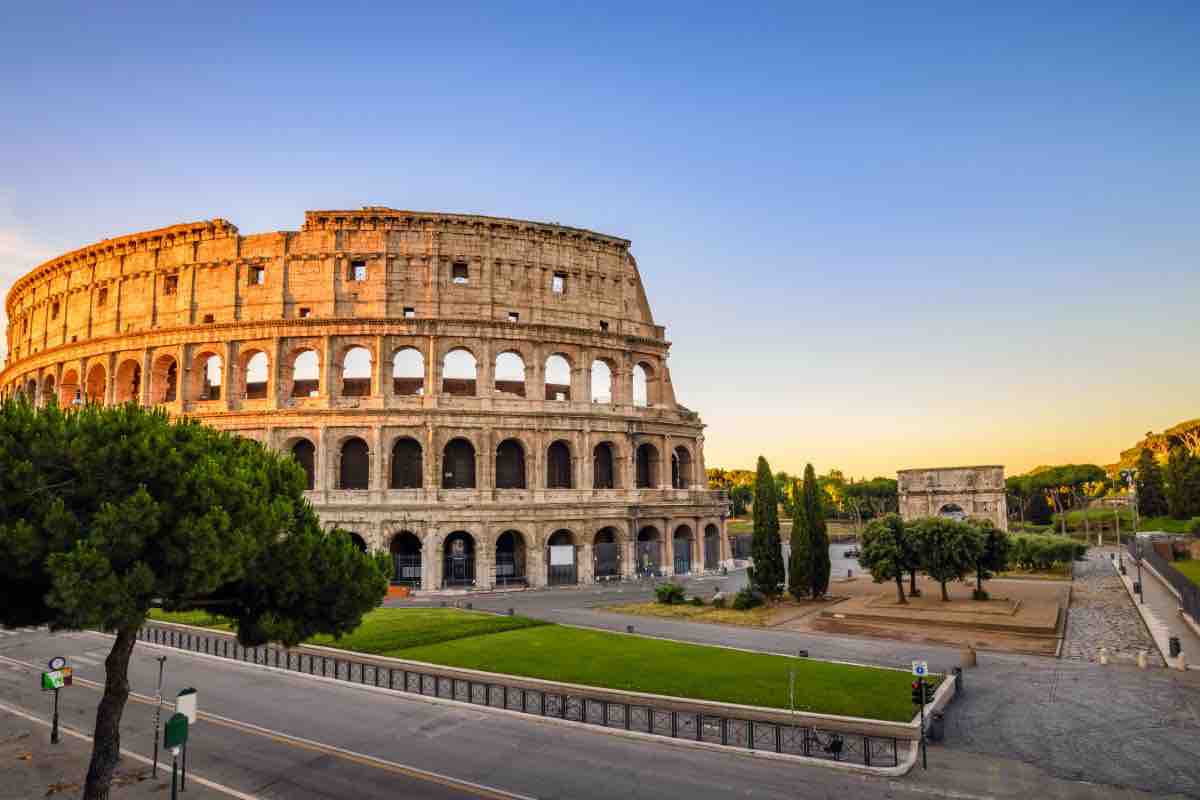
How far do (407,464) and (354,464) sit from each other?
3.64m

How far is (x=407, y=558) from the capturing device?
45.3 meters

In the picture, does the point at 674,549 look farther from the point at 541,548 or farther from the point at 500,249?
Result: the point at 500,249

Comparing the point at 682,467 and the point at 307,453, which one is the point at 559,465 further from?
the point at 307,453

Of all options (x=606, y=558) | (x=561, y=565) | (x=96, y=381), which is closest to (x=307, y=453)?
(x=561, y=565)

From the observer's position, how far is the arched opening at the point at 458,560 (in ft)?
150

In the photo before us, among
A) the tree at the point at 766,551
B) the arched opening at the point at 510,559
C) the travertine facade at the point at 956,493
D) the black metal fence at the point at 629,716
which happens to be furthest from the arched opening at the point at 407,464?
the travertine facade at the point at 956,493

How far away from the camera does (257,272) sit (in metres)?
48.5

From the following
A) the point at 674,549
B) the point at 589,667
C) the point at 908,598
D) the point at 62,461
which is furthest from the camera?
the point at 674,549

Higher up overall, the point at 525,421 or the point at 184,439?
the point at 525,421

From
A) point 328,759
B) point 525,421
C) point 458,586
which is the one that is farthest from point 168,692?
point 525,421

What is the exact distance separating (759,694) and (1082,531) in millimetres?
91503

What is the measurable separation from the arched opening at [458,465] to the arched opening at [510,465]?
2029 mm

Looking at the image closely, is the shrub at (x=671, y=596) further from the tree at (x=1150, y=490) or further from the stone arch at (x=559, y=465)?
the tree at (x=1150, y=490)

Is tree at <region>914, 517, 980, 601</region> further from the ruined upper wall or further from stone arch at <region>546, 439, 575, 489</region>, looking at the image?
the ruined upper wall
